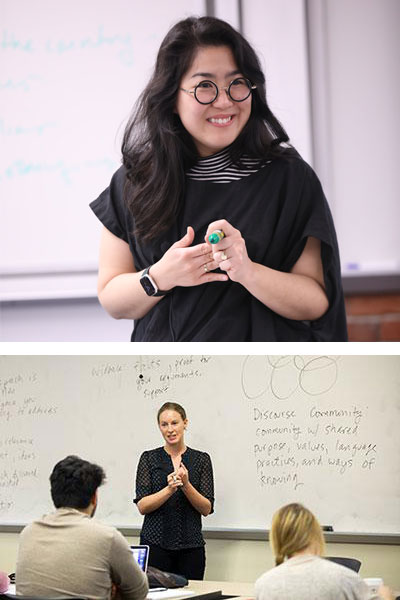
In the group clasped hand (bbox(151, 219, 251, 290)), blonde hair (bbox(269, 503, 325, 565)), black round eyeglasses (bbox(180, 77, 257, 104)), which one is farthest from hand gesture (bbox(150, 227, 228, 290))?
blonde hair (bbox(269, 503, 325, 565))

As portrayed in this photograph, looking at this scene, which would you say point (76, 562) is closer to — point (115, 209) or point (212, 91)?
point (115, 209)

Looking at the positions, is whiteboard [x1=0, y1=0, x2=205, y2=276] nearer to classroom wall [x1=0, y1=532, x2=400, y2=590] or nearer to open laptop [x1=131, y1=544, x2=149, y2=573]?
open laptop [x1=131, y1=544, x2=149, y2=573]

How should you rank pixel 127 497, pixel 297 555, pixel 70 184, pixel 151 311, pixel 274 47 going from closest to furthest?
1. pixel 297 555
2. pixel 151 311
3. pixel 274 47
4. pixel 70 184
5. pixel 127 497

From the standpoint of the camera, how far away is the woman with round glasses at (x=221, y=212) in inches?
109

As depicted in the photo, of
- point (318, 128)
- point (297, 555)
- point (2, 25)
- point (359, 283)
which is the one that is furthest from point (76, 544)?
point (2, 25)

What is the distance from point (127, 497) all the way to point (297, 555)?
51.6 inches

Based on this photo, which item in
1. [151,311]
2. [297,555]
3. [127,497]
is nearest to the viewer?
[297,555]

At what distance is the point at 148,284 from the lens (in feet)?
9.09

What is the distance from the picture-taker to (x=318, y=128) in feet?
10.1

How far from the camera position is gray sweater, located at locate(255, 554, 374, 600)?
2254mm

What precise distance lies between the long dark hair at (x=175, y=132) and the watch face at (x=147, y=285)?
0.13 meters

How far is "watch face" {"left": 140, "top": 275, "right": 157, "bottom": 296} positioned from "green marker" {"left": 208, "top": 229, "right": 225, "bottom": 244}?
0.76ft

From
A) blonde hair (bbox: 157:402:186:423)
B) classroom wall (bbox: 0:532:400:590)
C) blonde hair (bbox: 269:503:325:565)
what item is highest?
blonde hair (bbox: 157:402:186:423)

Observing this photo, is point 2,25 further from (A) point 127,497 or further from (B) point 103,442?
(A) point 127,497
